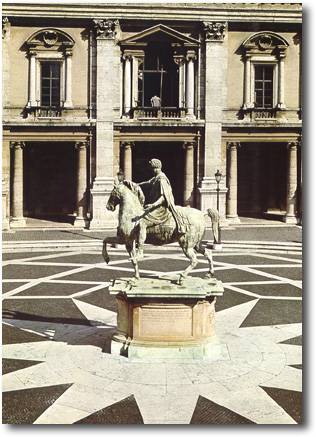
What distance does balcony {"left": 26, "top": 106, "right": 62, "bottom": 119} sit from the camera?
104 feet

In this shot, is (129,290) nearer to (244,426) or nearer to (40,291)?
(244,426)

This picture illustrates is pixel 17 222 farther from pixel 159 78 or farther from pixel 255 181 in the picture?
pixel 255 181

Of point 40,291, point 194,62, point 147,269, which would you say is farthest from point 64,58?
point 40,291

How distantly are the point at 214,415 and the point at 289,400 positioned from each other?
4.76 ft

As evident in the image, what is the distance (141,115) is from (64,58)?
5730mm

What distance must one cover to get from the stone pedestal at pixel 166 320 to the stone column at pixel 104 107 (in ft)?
69.3

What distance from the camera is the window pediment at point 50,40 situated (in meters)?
31.5

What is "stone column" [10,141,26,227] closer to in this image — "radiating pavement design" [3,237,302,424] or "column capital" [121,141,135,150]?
"column capital" [121,141,135,150]

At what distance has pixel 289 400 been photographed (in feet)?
29.7

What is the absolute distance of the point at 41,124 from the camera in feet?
104

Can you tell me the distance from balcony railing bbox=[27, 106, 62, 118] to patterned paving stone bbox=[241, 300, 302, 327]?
68.0ft

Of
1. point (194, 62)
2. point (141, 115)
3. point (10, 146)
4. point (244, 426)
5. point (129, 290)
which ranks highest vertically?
point (194, 62)

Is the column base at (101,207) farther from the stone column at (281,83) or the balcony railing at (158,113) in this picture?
the stone column at (281,83)

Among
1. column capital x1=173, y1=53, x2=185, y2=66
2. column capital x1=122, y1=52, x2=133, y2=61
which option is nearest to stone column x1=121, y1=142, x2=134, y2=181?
column capital x1=122, y1=52, x2=133, y2=61
